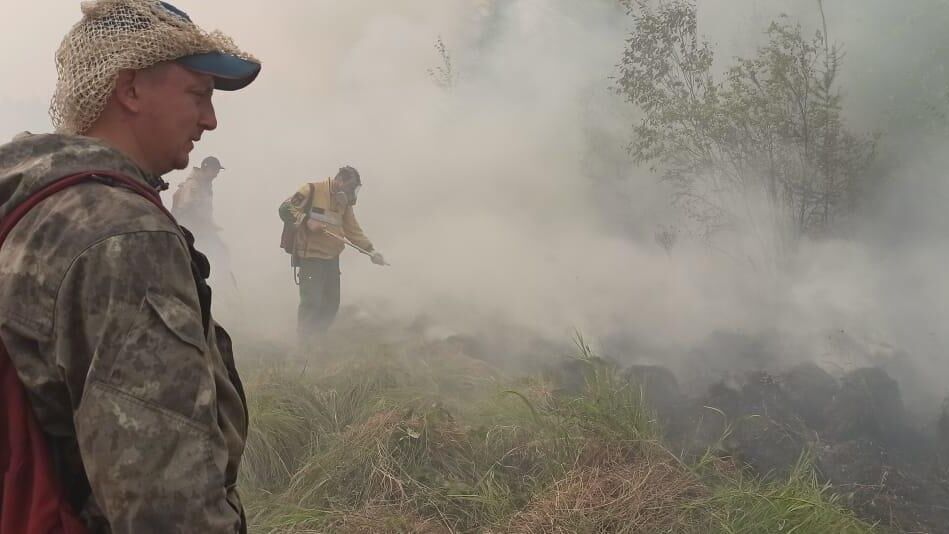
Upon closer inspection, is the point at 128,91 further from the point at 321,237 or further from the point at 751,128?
the point at 751,128

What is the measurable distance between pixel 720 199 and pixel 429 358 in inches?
133

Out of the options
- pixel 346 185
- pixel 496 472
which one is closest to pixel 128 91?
pixel 496 472

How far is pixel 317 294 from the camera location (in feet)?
21.4

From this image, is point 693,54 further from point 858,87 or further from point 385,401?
point 385,401

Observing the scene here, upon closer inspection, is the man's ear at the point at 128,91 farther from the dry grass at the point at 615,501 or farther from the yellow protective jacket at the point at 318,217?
the yellow protective jacket at the point at 318,217

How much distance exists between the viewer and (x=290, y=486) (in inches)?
130

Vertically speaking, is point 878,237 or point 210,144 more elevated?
point 878,237

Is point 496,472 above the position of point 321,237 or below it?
below

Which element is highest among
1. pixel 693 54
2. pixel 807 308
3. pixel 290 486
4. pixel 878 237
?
pixel 693 54

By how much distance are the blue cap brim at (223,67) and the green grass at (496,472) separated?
2116 millimetres

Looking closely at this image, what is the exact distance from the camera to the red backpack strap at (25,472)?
950 mm

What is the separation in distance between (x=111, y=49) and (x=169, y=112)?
0.12 meters

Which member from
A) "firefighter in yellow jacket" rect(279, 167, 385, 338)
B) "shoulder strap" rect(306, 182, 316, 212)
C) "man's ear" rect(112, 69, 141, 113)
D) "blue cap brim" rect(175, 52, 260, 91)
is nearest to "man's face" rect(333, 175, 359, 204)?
"firefighter in yellow jacket" rect(279, 167, 385, 338)

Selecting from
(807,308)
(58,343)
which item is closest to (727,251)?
(807,308)
